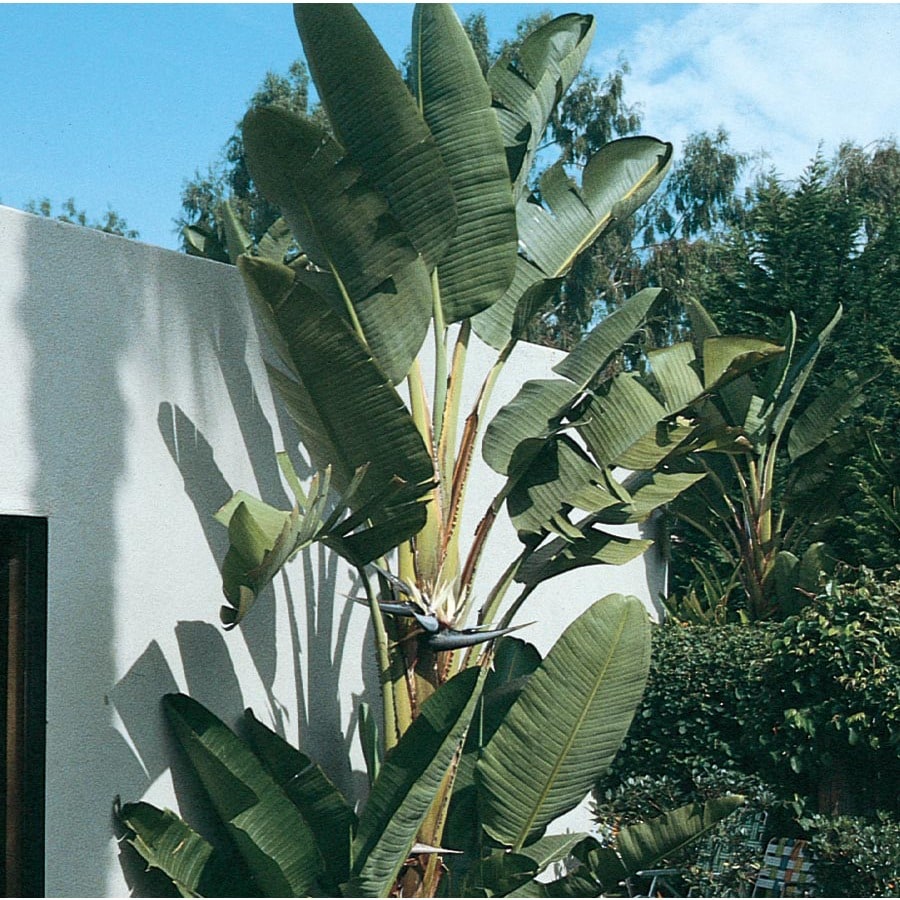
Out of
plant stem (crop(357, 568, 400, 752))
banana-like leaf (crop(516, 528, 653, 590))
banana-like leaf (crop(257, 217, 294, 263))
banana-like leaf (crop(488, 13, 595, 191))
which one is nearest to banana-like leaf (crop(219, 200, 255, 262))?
banana-like leaf (crop(257, 217, 294, 263))

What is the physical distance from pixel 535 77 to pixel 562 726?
237cm

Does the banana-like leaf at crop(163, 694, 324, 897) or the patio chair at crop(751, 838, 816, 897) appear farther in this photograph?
the patio chair at crop(751, 838, 816, 897)

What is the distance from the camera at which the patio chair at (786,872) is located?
5.50 metres

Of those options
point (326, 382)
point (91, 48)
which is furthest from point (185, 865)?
point (91, 48)

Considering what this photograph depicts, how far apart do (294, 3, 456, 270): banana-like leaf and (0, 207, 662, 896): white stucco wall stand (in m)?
0.78

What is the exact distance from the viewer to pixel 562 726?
3.58 metres

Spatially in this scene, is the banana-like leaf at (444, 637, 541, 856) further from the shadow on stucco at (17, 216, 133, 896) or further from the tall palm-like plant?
the tall palm-like plant

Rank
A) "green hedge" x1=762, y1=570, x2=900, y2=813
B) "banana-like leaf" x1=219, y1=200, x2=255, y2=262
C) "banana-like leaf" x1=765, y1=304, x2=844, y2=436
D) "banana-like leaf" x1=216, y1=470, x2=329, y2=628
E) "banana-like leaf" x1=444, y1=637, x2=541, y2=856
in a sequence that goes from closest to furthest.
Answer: "banana-like leaf" x1=216, y1=470, x2=329, y2=628 → "banana-like leaf" x1=444, y1=637, x2=541, y2=856 → "banana-like leaf" x1=219, y1=200, x2=255, y2=262 → "green hedge" x1=762, y1=570, x2=900, y2=813 → "banana-like leaf" x1=765, y1=304, x2=844, y2=436

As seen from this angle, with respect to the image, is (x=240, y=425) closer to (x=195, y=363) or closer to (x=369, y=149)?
(x=195, y=363)

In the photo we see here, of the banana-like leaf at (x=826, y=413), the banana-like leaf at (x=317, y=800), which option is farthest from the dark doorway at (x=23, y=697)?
the banana-like leaf at (x=826, y=413)

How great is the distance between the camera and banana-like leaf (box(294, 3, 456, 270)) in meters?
3.36

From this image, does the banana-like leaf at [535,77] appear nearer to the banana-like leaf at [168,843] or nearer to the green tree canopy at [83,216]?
the banana-like leaf at [168,843]

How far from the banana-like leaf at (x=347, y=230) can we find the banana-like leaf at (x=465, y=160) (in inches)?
10.3

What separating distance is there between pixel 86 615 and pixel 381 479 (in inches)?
36.9
